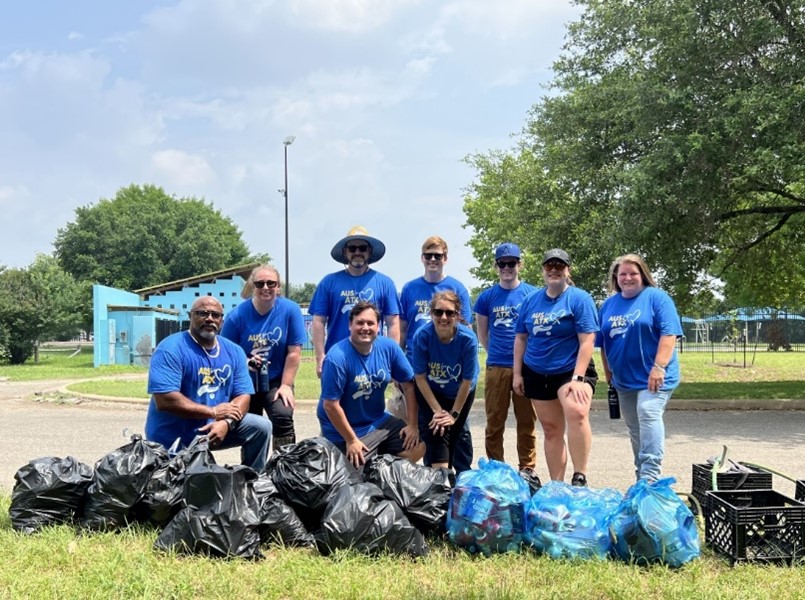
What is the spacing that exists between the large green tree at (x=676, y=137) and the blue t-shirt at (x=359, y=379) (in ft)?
23.0

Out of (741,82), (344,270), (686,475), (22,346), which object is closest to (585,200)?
(741,82)

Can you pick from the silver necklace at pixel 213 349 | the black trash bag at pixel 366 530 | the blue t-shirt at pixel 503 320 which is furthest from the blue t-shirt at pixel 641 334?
the silver necklace at pixel 213 349

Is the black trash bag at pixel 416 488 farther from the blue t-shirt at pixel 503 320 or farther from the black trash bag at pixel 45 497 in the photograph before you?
the black trash bag at pixel 45 497

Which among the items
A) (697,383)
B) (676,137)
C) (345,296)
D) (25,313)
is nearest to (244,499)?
(345,296)

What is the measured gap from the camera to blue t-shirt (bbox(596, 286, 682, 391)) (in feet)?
16.5

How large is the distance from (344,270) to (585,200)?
845cm

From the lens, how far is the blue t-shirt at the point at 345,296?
18.8 feet

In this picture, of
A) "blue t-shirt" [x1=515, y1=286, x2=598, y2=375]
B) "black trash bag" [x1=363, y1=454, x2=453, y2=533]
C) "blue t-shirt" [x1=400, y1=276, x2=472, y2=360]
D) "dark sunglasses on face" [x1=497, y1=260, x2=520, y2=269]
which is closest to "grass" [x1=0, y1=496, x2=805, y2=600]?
"black trash bag" [x1=363, y1=454, x2=453, y2=533]

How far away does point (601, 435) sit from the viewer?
29.4ft

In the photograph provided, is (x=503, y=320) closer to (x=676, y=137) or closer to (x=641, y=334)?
(x=641, y=334)

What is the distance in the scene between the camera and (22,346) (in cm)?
2891

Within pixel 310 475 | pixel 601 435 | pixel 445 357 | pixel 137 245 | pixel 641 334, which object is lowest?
pixel 601 435

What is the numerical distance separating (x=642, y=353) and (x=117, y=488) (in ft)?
11.6

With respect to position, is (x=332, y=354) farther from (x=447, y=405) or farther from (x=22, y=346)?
(x=22, y=346)
